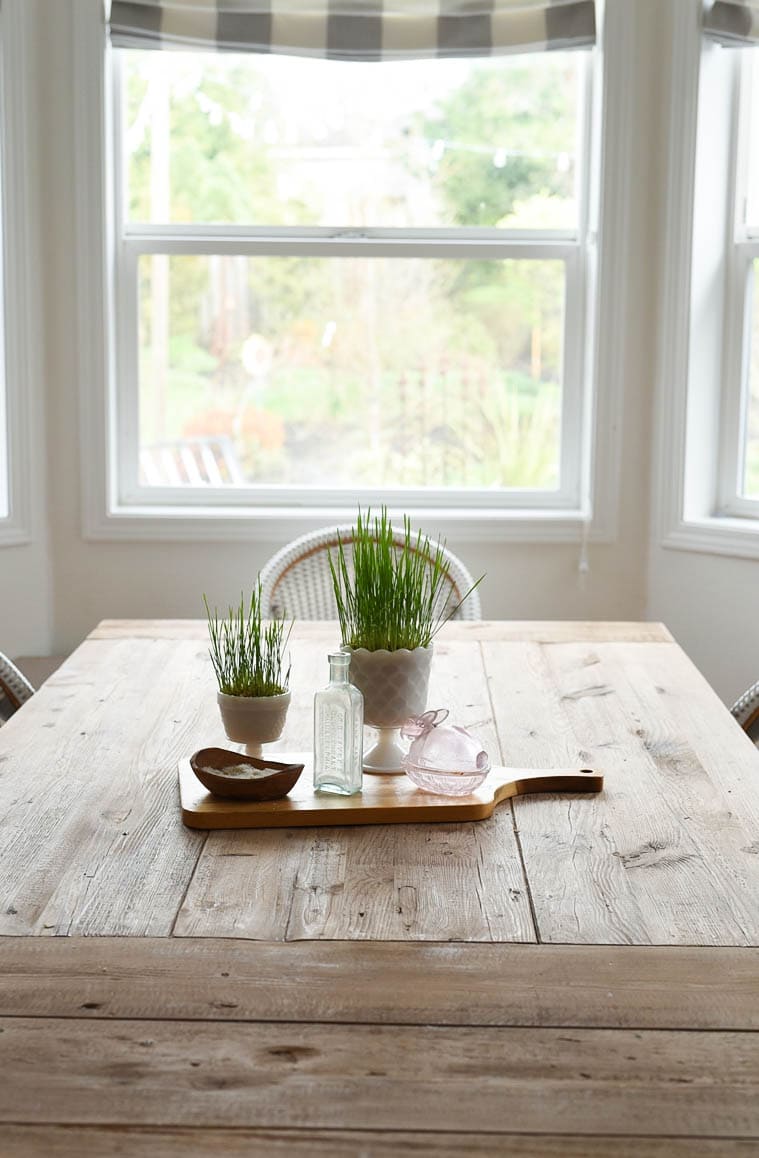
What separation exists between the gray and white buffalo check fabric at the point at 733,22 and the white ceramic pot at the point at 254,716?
240 centimetres

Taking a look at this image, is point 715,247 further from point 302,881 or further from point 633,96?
point 302,881

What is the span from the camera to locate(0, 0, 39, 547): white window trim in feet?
10.8

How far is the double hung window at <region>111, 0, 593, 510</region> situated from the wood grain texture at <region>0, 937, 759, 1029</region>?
253 centimetres

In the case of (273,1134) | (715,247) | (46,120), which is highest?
(46,120)

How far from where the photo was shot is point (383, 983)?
113 cm

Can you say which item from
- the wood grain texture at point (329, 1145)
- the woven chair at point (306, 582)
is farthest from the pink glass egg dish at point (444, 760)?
the woven chair at point (306, 582)

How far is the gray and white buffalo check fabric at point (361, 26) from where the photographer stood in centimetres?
336

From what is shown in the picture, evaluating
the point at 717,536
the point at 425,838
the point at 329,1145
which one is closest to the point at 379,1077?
the point at 329,1145

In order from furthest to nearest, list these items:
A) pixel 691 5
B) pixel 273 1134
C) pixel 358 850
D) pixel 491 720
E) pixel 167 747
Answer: pixel 691 5 → pixel 491 720 → pixel 167 747 → pixel 358 850 → pixel 273 1134

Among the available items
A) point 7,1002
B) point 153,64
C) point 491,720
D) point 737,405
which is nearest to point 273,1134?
point 7,1002

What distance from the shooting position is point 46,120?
3383 mm

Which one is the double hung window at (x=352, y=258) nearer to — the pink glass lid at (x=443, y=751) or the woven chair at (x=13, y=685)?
the woven chair at (x=13, y=685)

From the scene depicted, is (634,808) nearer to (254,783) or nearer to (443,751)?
(443,751)

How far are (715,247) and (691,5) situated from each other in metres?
0.59
